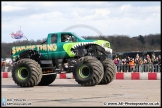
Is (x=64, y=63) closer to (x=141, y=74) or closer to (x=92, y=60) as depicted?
(x=92, y=60)

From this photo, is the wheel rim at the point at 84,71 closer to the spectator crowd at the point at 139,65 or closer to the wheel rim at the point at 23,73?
the wheel rim at the point at 23,73

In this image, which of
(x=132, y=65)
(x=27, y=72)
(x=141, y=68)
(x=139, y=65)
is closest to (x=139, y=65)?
(x=139, y=65)

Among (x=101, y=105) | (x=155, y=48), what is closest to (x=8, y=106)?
(x=101, y=105)

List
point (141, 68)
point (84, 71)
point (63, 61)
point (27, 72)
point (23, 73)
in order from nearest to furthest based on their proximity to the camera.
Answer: point (84, 71)
point (27, 72)
point (23, 73)
point (63, 61)
point (141, 68)

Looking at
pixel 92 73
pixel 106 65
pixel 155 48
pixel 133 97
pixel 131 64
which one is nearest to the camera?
pixel 133 97

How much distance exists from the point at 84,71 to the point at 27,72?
97.0 inches

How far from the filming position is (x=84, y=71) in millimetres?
18734

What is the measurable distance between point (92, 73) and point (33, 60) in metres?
2.80

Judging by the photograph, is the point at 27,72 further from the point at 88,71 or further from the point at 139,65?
the point at 139,65

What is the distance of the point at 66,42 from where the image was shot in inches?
766

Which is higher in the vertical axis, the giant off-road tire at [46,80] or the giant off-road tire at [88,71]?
the giant off-road tire at [88,71]

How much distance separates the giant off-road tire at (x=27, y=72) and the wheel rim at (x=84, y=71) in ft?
5.66

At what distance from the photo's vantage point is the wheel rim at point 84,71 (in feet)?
61.0

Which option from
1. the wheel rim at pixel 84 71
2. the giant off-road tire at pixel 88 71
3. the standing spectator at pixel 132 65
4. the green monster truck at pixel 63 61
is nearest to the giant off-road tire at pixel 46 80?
the green monster truck at pixel 63 61
